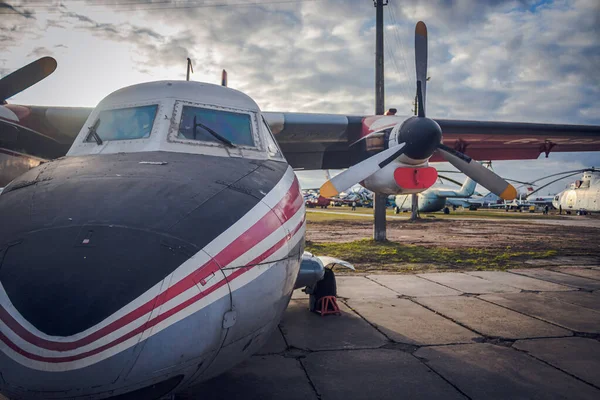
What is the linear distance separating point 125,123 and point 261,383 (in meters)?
3.14

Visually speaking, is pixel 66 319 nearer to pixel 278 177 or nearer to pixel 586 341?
pixel 278 177

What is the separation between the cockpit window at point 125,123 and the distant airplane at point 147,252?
0.02 metres

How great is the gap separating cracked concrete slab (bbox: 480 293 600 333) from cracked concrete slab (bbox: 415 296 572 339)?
274 mm

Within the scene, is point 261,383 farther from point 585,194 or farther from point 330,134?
point 585,194

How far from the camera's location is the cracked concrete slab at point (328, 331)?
17.8 ft

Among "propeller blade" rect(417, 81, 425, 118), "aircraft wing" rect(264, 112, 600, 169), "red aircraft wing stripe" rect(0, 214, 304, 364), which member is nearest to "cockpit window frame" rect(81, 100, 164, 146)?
"red aircraft wing stripe" rect(0, 214, 304, 364)

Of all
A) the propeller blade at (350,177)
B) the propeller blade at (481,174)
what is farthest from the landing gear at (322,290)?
the propeller blade at (481,174)

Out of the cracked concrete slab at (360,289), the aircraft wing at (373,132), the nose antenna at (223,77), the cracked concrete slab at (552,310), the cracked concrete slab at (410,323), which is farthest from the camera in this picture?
the aircraft wing at (373,132)

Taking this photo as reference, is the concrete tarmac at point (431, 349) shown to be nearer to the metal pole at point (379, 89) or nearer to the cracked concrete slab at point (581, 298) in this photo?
the cracked concrete slab at point (581, 298)

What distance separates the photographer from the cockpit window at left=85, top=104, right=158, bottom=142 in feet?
14.3

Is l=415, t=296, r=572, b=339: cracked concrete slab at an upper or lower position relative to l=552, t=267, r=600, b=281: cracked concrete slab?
upper

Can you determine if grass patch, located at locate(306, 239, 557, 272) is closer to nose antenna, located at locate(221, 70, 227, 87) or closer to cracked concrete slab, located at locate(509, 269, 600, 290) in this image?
cracked concrete slab, located at locate(509, 269, 600, 290)

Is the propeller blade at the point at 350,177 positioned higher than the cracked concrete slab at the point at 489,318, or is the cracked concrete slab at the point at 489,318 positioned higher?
the propeller blade at the point at 350,177

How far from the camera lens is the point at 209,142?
4254 mm
